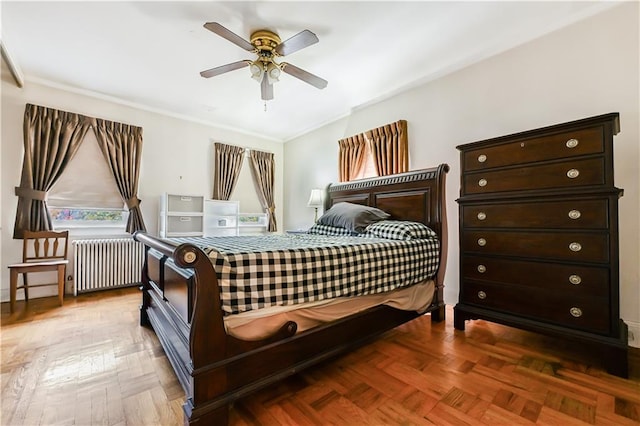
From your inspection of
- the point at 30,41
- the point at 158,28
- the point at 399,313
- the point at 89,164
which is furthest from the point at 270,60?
the point at 89,164

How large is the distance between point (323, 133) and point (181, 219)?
2.75 m

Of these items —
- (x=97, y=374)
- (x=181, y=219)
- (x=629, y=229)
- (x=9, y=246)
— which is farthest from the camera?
(x=181, y=219)

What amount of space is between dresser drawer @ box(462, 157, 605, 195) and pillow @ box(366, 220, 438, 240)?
440mm

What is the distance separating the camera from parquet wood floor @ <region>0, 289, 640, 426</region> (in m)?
1.20

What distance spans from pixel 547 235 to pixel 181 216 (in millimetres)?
4309

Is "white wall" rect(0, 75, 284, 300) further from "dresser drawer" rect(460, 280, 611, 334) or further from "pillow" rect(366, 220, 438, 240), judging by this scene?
"dresser drawer" rect(460, 280, 611, 334)

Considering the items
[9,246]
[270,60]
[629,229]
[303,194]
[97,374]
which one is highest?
[270,60]

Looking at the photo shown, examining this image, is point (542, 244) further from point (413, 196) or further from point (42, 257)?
point (42, 257)

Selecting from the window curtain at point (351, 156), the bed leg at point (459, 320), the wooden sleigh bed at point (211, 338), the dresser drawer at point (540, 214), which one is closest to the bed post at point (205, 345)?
the wooden sleigh bed at point (211, 338)

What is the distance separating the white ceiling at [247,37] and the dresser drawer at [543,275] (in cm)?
203

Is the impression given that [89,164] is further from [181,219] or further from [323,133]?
[323,133]

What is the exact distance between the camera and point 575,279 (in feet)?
5.38

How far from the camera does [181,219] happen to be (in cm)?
408

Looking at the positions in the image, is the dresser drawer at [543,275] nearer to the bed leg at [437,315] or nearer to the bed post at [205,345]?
the bed leg at [437,315]
